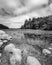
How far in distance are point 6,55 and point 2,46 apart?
347mm

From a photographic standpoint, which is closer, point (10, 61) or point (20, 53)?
point (10, 61)

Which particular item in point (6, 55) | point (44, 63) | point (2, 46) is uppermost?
point (2, 46)

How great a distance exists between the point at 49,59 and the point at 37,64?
0.34 metres

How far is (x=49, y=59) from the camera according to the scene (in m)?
1.40

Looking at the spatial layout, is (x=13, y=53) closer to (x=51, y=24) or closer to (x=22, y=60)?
(x=22, y=60)

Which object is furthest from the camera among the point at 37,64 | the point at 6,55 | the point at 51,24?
the point at 51,24

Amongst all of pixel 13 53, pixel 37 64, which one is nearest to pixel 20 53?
pixel 13 53

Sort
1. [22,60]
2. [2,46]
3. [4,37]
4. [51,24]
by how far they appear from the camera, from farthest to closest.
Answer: [51,24] < [4,37] < [2,46] < [22,60]

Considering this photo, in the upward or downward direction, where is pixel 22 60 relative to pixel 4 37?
downward

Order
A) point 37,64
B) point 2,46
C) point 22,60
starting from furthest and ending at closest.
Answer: point 2,46 → point 22,60 → point 37,64

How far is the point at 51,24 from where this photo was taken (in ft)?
71.5

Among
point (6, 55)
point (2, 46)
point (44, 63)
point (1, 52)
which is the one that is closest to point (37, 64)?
point (44, 63)

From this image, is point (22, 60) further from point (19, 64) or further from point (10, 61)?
point (10, 61)

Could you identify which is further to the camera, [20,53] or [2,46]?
[2,46]
